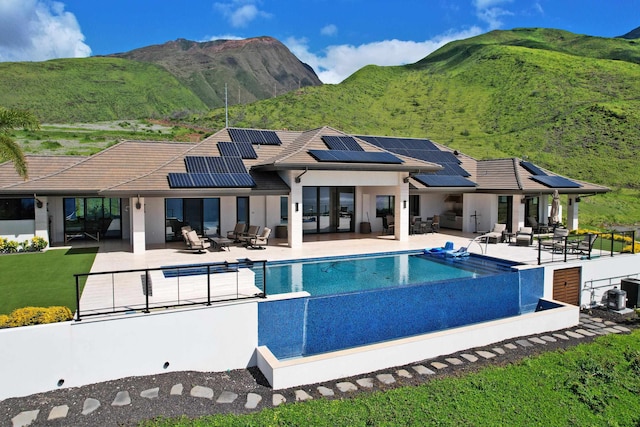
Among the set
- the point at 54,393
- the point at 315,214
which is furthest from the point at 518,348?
the point at 315,214

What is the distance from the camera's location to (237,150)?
22.6 metres

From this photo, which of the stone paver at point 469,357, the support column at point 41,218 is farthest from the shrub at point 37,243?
the stone paver at point 469,357

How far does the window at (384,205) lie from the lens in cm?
2517

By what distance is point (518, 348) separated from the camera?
11.5 m

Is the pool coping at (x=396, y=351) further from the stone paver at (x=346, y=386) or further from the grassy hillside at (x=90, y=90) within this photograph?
the grassy hillside at (x=90, y=90)

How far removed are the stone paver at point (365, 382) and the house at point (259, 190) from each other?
10183mm

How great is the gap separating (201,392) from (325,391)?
2560 mm

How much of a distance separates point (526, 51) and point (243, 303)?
9149 centimetres

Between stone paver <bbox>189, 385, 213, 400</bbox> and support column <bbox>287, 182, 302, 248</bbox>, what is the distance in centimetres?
1074

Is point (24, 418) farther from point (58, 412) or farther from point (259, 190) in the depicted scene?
point (259, 190)

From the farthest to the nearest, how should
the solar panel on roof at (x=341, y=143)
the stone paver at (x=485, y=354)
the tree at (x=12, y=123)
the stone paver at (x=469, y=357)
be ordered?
the solar panel on roof at (x=341, y=143) → the tree at (x=12, y=123) → the stone paver at (x=485, y=354) → the stone paver at (x=469, y=357)

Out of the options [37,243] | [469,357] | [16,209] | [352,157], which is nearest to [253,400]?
Answer: [469,357]

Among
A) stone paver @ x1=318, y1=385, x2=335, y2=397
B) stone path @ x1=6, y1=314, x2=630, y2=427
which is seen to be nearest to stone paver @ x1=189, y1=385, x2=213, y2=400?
stone path @ x1=6, y1=314, x2=630, y2=427

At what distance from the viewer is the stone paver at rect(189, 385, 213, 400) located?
8.57 m
